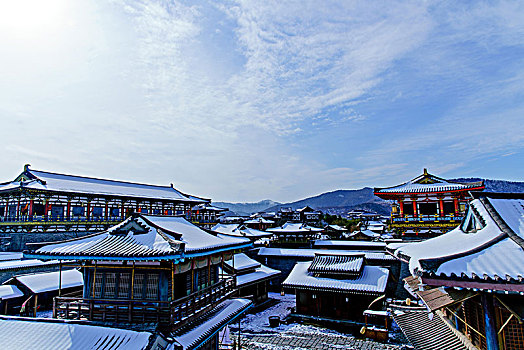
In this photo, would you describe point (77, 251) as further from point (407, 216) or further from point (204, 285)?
point (407, 216)

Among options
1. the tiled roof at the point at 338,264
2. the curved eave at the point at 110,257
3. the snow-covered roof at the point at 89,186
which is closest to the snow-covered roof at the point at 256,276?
the tiled roof at the point at 338,264

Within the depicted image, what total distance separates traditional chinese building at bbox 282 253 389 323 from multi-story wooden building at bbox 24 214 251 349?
12379 millimetres

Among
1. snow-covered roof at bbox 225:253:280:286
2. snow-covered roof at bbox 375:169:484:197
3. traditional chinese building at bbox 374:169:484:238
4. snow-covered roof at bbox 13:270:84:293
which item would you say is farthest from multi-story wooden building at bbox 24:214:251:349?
traditional chinese building at bbox 374:169:484:238

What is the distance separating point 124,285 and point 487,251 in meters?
11.7

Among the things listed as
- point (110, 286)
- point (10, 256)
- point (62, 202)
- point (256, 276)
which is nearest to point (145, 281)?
point (110, 286)

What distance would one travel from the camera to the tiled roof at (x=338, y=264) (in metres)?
24.9

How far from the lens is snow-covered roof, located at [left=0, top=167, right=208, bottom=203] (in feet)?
106

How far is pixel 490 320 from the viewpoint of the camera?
21.2 ft

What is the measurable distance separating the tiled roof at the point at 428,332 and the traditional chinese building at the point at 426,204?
58.3 ft

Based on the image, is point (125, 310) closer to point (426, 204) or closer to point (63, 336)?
point (63, 336)

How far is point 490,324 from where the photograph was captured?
6.46m

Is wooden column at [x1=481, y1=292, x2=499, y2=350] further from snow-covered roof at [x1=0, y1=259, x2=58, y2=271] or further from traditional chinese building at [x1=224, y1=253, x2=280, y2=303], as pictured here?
snow-covered roof at [x1=0, y1=259, x2=58, y2=271]

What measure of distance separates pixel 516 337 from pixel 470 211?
3.98 meters

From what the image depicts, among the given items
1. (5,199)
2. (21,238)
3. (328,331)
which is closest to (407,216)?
(328,331)
